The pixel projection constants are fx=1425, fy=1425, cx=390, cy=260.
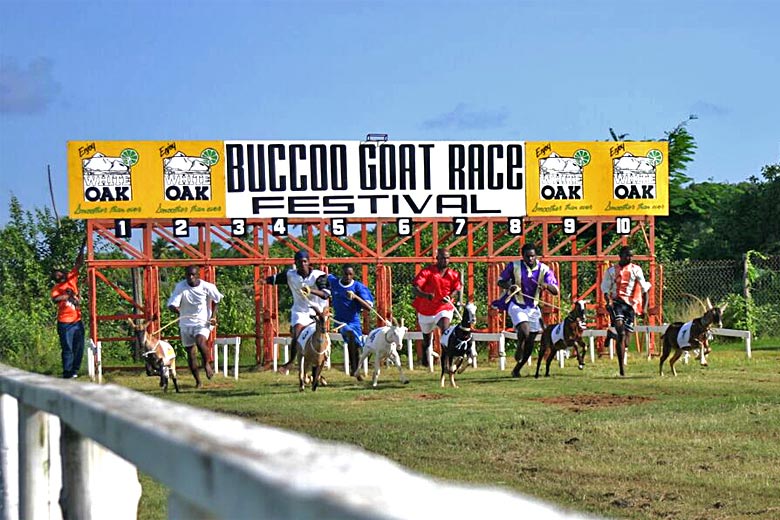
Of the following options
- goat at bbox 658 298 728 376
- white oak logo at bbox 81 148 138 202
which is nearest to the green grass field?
goat at bbox 658 298 728 376

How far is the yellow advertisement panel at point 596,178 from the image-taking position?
28.0 meters

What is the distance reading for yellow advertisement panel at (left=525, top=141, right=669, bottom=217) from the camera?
2798 cm

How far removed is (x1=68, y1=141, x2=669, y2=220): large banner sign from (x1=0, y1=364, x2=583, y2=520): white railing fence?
72.3ft

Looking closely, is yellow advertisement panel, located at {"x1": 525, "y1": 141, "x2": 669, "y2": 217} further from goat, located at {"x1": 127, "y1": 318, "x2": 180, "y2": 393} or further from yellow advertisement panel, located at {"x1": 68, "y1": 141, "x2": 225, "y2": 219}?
goat, located at {"x1": 127, "y1": 318, "x2": 180, "y2": 393}

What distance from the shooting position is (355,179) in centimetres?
2722

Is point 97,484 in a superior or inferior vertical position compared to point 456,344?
superior

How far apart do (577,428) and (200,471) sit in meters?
11.5

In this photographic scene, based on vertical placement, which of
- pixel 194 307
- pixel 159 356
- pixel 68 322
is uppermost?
pixel 194 307

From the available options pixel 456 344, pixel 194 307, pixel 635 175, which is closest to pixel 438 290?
pixel 456 344

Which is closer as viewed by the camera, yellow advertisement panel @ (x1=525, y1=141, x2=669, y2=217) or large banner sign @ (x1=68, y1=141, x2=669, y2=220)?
large banner sign @ (x1=68, y1=141, x2=669, y2=220)

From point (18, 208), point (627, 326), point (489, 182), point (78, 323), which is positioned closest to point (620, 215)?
point (489, 182)

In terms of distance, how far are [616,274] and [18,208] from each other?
2431 cm

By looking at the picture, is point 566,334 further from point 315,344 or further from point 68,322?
point 68,322

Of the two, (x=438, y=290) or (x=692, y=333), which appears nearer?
(x=692, y=333)
